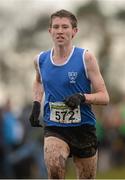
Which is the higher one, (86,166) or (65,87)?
(65,87)

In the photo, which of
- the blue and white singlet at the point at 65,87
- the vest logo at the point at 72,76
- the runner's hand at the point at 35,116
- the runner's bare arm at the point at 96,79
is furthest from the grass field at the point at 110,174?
the vest logo at the point at 72,76

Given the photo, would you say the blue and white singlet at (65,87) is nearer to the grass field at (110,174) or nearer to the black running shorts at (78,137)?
the black running shorts at (78,137)

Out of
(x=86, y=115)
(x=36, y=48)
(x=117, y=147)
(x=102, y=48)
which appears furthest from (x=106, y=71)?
(x=86, y=115)

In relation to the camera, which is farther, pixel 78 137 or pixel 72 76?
pixel 78 137

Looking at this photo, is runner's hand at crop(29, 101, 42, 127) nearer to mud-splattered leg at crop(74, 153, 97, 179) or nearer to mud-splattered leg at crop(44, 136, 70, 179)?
mud-splattered leg at crop(44, 136, 70, 179)

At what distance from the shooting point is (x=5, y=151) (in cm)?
1692

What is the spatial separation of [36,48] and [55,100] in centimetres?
3793

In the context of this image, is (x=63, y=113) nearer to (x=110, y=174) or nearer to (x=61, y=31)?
(x=61, y=31)

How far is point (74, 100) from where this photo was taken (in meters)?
9.34

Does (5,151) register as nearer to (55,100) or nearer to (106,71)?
(55,100)

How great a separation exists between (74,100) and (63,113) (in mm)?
394

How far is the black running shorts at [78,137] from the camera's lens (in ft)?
32.0

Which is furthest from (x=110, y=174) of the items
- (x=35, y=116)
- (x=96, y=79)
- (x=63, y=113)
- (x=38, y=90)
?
(x=96, y=79)

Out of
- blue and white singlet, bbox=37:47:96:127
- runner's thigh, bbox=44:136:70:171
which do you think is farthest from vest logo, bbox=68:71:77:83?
runner's thigh, bbox=44:136:70:171
